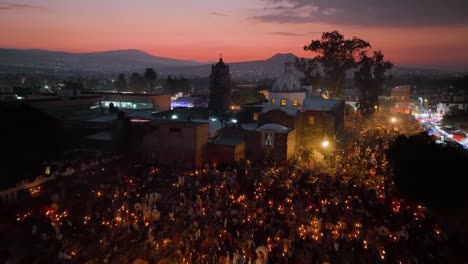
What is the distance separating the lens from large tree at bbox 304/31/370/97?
4606cm

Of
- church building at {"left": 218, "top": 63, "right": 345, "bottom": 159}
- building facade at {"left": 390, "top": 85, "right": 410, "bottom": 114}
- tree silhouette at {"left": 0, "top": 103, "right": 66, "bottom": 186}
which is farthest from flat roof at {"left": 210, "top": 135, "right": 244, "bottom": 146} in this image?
building facade at {"left": 390, "top": 85, "right": 410, "bottom": 114}

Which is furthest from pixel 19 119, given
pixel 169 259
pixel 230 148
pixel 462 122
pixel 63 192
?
pixel 462 122

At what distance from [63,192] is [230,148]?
36.7ft

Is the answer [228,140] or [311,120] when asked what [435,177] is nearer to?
[228,140]

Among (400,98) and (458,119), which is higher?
(400,98)

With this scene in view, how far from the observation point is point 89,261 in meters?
12.4

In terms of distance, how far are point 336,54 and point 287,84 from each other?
726 inches

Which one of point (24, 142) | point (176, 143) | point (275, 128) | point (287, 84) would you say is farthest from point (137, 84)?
point (24, 142)

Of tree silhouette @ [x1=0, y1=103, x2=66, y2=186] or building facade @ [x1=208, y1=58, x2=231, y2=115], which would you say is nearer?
tree silhouette @ [x1=0, y1=103, x2=66, y2=186]

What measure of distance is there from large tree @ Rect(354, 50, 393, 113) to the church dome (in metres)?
17.4

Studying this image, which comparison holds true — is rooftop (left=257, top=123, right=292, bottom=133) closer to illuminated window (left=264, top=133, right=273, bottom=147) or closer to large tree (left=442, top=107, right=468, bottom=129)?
illuminated window (left=264, top=133, right=273, bottom=147)

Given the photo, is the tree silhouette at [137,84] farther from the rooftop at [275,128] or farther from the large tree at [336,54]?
the rooftop at [275,128]

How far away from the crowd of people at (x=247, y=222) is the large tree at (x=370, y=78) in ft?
A: 87.6

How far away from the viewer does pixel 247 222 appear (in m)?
14.8
